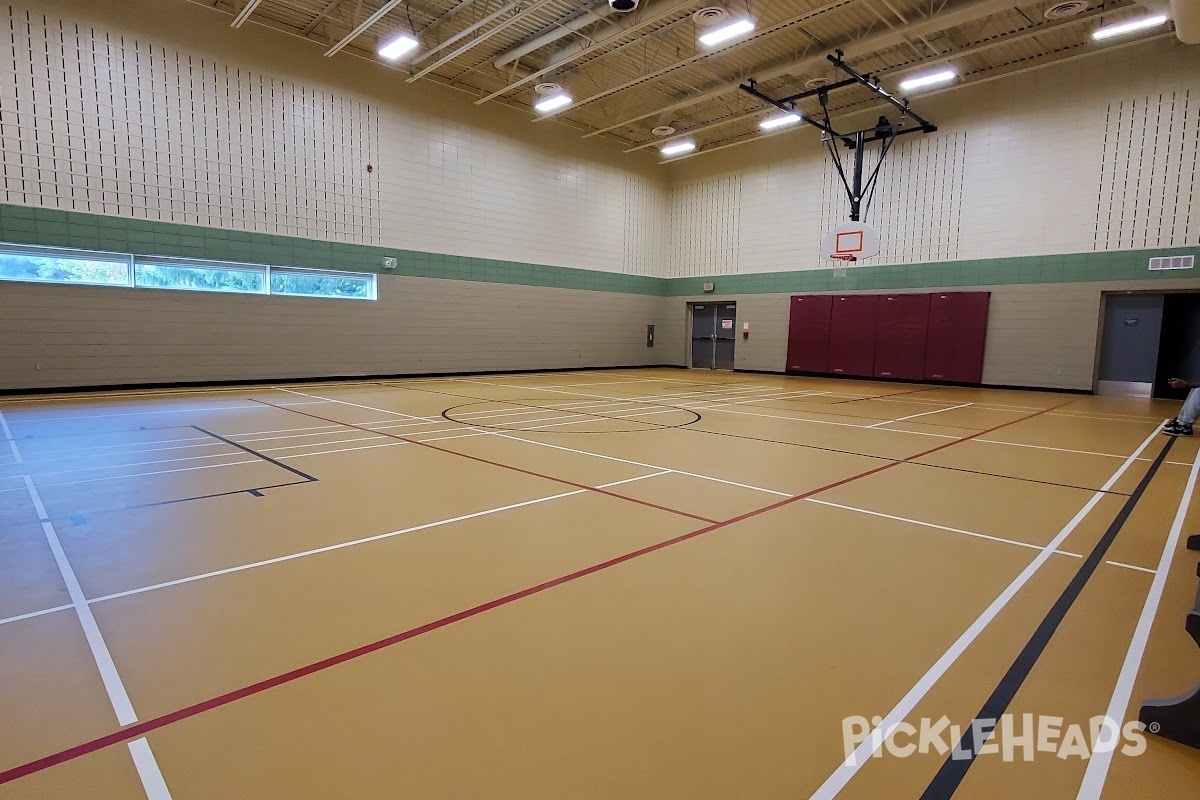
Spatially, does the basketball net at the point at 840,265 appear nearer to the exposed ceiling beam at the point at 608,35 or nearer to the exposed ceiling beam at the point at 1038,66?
the exposed ceiling beam at the point at 1038,66

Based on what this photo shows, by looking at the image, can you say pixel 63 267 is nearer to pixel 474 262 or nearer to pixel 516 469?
pixel 474 262

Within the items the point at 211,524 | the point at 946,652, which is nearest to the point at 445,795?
the point at 946,652

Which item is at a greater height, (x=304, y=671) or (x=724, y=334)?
(x=724, y=334)

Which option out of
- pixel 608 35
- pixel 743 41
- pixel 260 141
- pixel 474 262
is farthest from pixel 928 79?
pixel 260 141

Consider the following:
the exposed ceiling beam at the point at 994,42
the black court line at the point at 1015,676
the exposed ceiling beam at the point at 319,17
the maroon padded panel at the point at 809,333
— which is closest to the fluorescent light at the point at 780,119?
the exposed ceiling beam at the point at 994,42

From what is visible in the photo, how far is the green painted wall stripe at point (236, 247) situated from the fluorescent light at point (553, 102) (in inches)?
161

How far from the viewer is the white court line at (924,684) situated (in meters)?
1.65

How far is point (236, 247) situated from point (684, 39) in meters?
10.3

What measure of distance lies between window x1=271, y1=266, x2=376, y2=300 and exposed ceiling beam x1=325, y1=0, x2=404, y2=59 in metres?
4.58

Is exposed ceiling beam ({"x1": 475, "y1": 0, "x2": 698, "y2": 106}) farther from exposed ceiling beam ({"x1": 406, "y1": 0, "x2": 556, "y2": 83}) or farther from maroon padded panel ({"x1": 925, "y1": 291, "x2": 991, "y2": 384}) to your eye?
maroon padded panel ({"x1": 925, "y1": 291, "x2": 991, "y2": 384})

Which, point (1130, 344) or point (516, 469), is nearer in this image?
point (516, 469)

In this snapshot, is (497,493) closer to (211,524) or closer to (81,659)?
(211,524)

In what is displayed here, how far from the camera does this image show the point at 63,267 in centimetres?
1052

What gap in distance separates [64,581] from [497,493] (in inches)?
95.2
